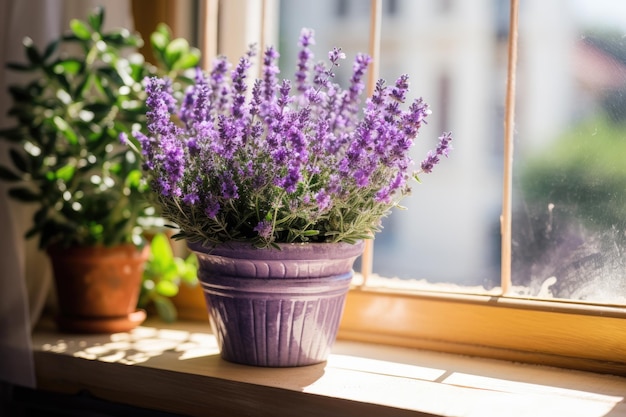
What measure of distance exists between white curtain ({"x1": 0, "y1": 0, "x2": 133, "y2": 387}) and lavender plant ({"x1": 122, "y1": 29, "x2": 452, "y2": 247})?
1.43ft

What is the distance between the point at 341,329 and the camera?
145cm

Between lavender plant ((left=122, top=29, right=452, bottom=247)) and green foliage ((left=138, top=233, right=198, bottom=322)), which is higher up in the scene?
lavender plant ((left=122, top=29, right=452, bottom=247))

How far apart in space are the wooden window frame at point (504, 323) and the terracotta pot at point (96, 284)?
0.44 m

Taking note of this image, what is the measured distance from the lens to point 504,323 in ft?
4.21

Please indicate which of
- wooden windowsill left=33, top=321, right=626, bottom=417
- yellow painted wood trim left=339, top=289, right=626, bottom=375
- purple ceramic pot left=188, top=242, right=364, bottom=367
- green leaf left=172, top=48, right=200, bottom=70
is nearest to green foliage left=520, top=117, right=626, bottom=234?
yellow painted wood trim left=339, top=289, right=626, bottom=375

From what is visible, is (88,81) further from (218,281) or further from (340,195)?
(340,195)

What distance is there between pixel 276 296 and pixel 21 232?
709 millimetres

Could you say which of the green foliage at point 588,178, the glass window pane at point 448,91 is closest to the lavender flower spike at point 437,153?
the green foliage at point 588,178

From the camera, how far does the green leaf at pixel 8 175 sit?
144cm

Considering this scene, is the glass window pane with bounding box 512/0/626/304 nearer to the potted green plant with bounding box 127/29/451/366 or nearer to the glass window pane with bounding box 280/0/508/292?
the potted green plant with bounding box 127/29/451/366

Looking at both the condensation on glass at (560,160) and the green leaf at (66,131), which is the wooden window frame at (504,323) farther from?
the green leaf at (66,131)

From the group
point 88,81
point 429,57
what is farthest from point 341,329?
point 429,57

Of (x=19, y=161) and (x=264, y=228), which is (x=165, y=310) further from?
(x=264, y=228)

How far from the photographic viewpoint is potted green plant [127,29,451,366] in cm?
107
